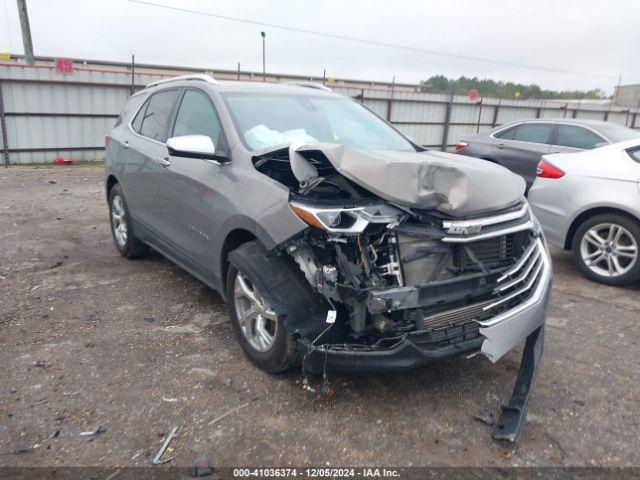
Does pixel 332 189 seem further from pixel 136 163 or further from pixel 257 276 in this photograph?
pixel 136 163

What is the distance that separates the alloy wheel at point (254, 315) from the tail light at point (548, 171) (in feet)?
12.0

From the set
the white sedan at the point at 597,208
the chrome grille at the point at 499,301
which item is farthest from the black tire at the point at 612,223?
the chrome grille at the point at 499,301

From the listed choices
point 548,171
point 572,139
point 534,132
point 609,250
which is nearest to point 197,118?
point 548,171

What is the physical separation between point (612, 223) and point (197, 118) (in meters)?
3.93

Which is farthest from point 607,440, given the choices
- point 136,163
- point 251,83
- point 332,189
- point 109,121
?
point 109,121

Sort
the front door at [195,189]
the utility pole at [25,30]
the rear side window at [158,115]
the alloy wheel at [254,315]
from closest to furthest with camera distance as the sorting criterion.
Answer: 1. the alloy wheel at [254,315]
2. the front door at [195,189]
3. the rear side window at [158,115]
4. the utility pole at [25,30]

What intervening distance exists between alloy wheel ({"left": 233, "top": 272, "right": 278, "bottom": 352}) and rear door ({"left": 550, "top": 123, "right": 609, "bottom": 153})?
6.44m

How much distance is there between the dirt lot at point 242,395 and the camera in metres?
2.54

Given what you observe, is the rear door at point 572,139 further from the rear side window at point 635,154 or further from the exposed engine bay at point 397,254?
the exposed engine bay at point 397,254

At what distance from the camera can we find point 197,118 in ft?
13.1

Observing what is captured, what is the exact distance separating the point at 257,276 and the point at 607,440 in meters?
2.06

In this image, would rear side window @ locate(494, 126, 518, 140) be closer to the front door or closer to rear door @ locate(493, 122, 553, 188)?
rear door @ locate(493, 122, 553, 188)

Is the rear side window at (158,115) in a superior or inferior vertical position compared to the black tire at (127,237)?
superior

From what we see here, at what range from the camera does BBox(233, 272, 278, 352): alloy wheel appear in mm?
3084
